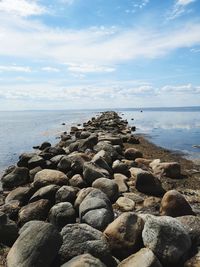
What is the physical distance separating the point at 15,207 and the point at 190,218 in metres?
5.00

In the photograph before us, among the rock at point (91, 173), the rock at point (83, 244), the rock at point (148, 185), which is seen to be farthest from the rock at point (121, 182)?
the rock at point (83, 244)

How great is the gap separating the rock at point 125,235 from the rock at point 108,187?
2988 millimetres

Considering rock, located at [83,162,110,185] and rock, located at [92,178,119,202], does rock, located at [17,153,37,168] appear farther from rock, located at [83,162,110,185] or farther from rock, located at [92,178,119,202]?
rock, located at [92,178,119,202]

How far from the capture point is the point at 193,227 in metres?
7.44

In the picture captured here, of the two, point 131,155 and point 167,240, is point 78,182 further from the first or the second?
point 131,155

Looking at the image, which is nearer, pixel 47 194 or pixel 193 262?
pixel 193 262

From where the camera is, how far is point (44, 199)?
966cm

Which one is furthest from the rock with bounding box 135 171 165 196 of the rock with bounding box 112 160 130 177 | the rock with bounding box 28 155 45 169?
the rock with bounding box 28 155 45 169

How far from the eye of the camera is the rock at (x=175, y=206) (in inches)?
346

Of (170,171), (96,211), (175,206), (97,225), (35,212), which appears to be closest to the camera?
(97,225)

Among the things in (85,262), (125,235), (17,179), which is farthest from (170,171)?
(85,262)

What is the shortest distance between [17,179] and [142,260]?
8648 millimetres

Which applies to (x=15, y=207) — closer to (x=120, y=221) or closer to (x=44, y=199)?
(x=44, y=199)

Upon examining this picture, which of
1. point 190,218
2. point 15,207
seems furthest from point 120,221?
point 15,207
